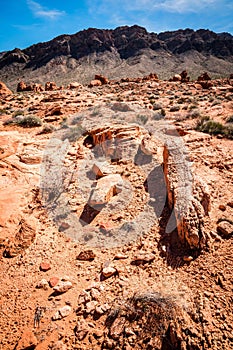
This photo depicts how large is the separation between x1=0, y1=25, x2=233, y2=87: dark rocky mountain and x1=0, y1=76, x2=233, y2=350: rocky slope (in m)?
57.0

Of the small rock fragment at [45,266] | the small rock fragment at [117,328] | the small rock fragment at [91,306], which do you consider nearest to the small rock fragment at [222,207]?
the small rock fragment at [117,328]

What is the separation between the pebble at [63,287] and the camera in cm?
312

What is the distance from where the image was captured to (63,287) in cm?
314

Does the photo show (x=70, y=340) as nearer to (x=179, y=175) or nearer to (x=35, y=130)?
(x=179, y=175)

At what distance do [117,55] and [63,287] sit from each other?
3553 inches

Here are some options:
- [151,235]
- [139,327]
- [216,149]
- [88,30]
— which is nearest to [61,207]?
[151,235]

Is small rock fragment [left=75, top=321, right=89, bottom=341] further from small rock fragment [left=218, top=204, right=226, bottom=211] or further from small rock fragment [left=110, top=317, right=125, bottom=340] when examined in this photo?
small rock fragment [left=218, top=204, right=226, bottom=211]

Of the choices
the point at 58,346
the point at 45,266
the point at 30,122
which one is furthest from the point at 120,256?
the point at 30,122

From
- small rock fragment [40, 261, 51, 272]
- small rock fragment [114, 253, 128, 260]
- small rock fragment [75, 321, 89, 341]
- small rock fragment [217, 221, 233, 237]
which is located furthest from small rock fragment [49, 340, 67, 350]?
small rock fragment [217, 221, 233, 237]

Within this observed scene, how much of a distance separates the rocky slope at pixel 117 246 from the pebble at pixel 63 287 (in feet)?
0.05

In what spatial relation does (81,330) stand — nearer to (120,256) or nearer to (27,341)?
(27,341)

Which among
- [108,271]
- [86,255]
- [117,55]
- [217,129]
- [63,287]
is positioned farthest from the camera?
[117,55]

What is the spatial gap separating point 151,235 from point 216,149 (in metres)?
3.53

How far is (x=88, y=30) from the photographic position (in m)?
84.9
